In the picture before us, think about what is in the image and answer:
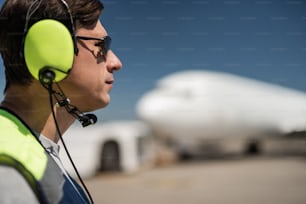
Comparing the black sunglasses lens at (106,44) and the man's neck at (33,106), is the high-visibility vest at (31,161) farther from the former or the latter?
the black sunglasses lens at (106,44)

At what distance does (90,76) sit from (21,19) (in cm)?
12

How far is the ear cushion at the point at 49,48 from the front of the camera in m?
0.54

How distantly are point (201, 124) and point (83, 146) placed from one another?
3907 millimetres

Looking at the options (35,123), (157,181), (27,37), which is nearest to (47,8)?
(27,37)

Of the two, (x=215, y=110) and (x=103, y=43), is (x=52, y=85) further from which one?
(x=215, y=110)

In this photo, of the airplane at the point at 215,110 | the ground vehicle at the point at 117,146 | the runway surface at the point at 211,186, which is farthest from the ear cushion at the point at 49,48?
the airplane at the point at 215,110

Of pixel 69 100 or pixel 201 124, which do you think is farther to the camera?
pixel 201 124

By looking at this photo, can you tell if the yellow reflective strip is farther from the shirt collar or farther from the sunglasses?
the sunglasses

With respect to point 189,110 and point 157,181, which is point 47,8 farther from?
point 189,110

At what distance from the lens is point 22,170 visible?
48cm

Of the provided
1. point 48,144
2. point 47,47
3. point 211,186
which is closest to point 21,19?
point 47,47

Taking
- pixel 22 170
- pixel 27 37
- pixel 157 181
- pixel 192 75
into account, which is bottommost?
pixel 157 181

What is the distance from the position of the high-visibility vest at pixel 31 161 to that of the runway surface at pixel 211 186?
3.60 metres

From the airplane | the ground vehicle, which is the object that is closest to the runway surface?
the ground vehicle
